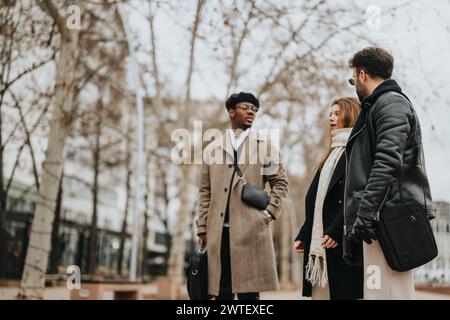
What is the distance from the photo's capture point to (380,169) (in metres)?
3.40

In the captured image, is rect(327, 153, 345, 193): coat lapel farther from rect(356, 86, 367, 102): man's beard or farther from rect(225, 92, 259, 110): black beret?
rect(225, 92, 259, 110): black beret

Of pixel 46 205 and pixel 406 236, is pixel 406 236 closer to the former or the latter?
pixel 406 236

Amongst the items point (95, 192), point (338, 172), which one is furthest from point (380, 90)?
point (95, 192)

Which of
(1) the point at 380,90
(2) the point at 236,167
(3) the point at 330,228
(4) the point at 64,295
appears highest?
(1) the point at 380,90

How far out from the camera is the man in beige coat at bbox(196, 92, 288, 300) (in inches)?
196

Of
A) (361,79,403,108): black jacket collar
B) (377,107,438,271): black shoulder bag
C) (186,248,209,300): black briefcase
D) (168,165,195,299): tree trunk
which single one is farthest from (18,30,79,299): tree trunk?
(168,165,195,299): tree trunk

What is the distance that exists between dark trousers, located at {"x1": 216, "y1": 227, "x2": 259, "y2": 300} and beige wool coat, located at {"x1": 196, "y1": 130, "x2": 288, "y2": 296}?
5 centimetres

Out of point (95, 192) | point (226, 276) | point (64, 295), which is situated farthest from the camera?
point (95, 192)

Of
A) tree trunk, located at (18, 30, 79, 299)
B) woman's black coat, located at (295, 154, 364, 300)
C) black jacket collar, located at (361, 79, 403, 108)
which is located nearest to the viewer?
black jacket collar, located at (361, 79, 403, 108)

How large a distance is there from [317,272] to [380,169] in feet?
3.85

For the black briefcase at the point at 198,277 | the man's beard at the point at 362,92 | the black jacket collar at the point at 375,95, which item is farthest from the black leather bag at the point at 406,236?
the black briefcase at the point at 198,277

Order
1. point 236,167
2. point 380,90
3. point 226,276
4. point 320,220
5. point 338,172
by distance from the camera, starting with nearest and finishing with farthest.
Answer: point 380,90
point 338,172
point 320,220
point 226,276
point 236,167
